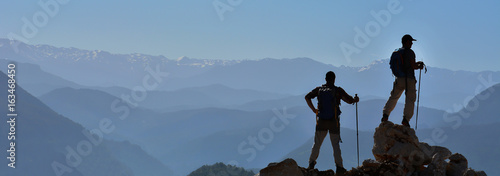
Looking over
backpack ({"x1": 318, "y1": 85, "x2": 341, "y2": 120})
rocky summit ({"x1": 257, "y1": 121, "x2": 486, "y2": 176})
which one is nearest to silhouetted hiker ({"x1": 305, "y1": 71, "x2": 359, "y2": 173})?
backpack ({"x1": 318, "y1": 85, "x2": 341, "y2": 120})

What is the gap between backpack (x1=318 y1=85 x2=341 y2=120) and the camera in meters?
16.2

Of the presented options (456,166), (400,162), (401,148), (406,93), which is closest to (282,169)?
(400,162)

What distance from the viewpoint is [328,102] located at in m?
16.2

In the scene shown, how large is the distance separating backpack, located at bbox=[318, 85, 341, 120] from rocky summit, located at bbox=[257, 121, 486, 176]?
1682mm

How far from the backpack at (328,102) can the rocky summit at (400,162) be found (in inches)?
66.2

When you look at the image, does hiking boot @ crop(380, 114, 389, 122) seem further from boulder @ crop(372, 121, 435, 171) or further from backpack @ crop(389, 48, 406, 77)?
backpack @ crop(389, 48, 406, 77)

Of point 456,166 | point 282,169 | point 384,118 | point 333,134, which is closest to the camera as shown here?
point 282,169

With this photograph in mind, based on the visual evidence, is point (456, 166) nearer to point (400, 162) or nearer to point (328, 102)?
point (400, 162)

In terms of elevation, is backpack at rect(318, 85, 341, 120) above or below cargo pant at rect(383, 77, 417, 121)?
below

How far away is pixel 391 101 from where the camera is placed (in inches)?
721

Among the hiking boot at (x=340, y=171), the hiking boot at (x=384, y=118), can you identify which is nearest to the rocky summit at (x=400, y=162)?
the hiking boot at (x=340, y=171)

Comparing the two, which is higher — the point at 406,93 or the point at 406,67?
the point at 406,67

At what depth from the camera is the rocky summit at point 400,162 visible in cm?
1599

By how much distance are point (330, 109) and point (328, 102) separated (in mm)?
216
